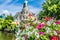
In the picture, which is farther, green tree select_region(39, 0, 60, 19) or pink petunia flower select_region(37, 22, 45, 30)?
green tree select_region(39, 0, 60, 19)

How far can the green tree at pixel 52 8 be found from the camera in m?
56.2

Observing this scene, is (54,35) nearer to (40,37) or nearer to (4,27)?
(40,37)

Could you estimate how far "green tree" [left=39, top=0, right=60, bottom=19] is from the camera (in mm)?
56250

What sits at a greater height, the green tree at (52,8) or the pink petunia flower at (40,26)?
the pink petunia flower at (40,26)

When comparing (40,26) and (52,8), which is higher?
(40,26)

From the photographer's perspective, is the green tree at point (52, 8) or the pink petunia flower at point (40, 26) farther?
the green tree at point (52, 8)

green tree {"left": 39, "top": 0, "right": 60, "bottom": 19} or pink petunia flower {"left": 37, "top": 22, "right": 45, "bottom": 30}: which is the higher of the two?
pink petunia flower {"left": 37, "top": 22, "right": 45, "bottom": 30}

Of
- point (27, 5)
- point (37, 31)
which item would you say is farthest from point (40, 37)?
point (27, 5)

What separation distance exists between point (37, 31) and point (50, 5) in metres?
49.2

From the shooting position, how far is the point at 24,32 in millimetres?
9609

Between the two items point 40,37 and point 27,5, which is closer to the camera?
point 40,37

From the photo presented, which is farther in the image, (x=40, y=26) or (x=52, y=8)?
(x=52, y=8)

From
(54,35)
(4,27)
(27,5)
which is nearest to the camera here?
(54,35)

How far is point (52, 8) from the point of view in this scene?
186 ft
